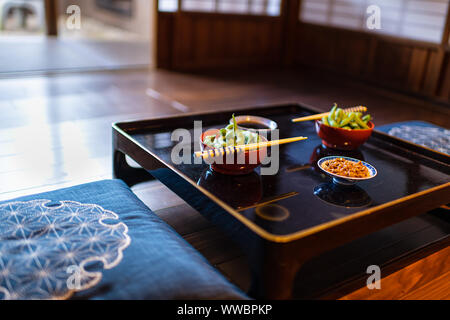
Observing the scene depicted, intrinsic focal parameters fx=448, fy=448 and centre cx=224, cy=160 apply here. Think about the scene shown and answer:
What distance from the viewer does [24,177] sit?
2.17m

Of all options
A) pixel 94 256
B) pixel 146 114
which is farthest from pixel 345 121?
pixel 146 114

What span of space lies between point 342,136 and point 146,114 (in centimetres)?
182

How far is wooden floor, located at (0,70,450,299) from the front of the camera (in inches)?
70.4

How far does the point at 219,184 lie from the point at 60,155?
52.5 inches

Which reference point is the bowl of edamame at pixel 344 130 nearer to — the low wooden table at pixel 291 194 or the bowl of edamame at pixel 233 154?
the low wooden table at pixel 291 194

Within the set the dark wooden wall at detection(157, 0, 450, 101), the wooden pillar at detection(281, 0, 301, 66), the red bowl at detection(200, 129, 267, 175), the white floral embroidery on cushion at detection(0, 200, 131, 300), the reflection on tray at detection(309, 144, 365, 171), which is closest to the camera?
the white floral embroidery on cushion at detection(0, 200, 131, 300)

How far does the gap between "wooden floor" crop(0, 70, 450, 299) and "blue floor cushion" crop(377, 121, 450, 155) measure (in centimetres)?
44

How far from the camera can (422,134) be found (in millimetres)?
2357

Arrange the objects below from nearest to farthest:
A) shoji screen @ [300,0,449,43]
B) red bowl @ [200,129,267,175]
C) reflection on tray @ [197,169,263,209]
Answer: reflection on tray @ [197,169,263,209]
red bowl @ [200,129,267,175]
shoji screen @ [300,0,449,43]

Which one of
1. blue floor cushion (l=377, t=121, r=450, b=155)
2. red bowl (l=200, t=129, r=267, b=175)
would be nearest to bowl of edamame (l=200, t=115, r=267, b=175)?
red bowl (l=200, t=129, r=267, b=175)

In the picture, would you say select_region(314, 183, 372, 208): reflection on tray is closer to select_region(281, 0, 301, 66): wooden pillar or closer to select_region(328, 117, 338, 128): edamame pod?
select_region(328, 117, 338, 128): edamame pod

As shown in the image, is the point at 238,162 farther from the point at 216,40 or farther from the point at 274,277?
the point at 216,40
